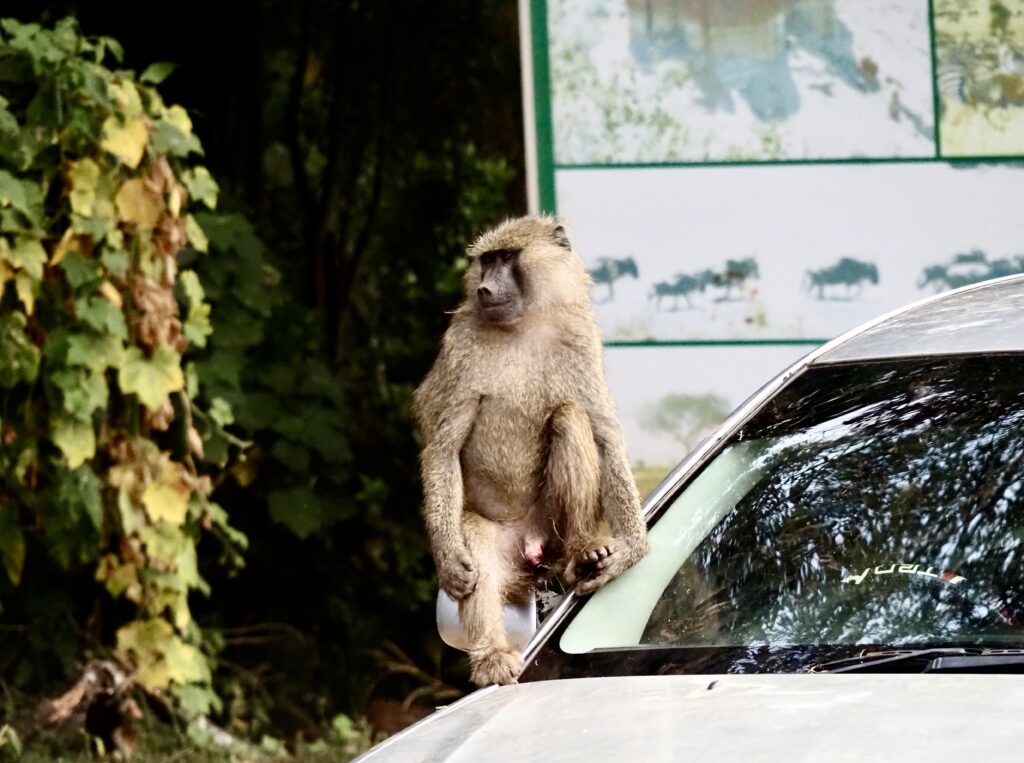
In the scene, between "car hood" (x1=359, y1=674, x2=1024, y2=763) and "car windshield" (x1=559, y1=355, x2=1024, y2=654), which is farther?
"car windshield" (x1=559, y1=355, x2=1024, y2=654)

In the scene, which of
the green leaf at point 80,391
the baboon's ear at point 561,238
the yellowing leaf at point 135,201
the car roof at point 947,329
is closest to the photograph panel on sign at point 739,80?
the yellowing leaf at point 135,201

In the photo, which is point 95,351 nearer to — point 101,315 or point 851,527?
point 101,315

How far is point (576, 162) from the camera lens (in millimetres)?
5707

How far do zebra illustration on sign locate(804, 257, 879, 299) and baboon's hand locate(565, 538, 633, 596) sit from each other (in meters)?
2.44

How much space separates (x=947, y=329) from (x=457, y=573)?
118 cm

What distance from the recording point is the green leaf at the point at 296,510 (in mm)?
7043

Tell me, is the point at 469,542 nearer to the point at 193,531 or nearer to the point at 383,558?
the point at 193,531

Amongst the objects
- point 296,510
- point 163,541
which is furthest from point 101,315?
point 296,510

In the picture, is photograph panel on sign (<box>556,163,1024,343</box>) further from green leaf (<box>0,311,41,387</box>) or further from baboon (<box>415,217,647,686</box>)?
green leaf (<box>0,311,41,387</box>)

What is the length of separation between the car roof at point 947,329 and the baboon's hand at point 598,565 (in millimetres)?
554

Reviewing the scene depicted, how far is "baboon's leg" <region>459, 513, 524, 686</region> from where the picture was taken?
10.9 ft

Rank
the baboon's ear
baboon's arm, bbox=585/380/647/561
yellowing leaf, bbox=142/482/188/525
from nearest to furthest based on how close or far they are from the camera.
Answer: baboon's arm, bbox=585/380/647/561
the baboon's ear
yellowing leaf, bbox=142/482/188/525

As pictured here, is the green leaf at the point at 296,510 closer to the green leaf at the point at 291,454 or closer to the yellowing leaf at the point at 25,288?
the green leaf at the point at 291,454

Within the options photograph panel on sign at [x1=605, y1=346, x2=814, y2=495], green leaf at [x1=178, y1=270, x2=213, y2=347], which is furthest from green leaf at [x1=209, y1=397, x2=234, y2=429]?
photograph panel on sign at [x1=605, y1=346, x2=814, y2=495]
